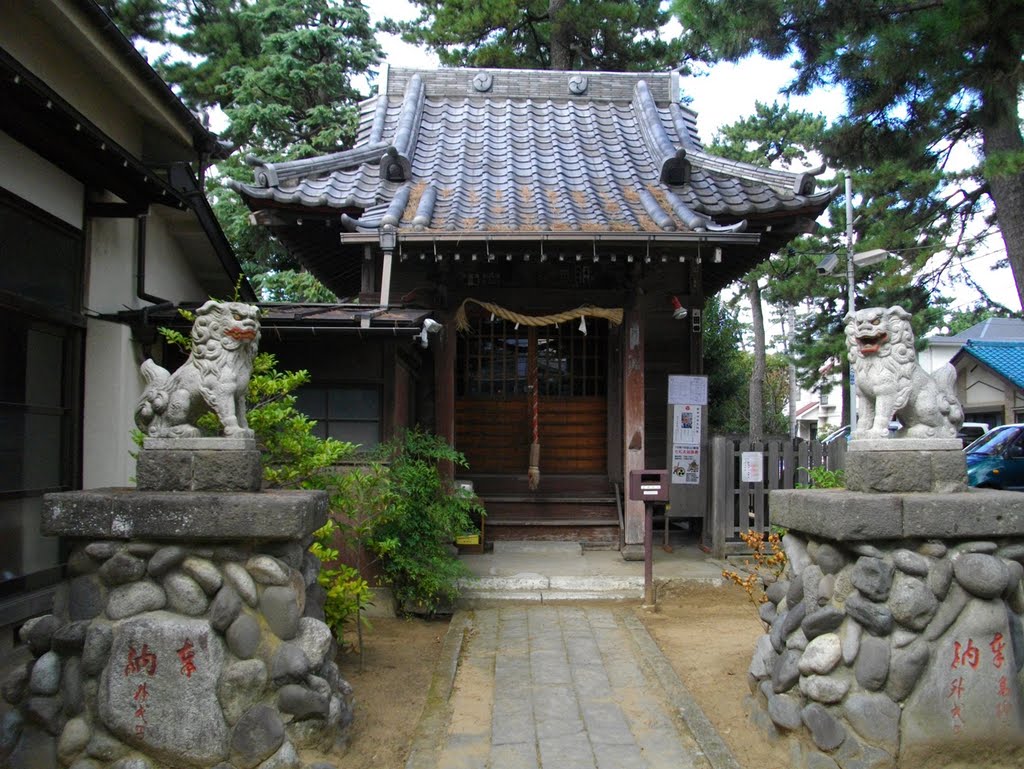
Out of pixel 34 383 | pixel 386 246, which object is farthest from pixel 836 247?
pixel 34 383

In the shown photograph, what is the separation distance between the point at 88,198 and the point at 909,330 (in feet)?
23.0

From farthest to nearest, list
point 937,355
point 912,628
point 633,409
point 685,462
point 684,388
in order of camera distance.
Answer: point 937,355, point 685,462, point 684,388, point 633,409, point 912,628

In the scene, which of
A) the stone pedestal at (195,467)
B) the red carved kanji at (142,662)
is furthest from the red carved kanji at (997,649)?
the red carved kanji at (142,662)

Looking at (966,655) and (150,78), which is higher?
(150,78)

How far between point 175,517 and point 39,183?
4.10 m

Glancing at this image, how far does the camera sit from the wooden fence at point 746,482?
384 inches

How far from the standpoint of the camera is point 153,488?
4.14m

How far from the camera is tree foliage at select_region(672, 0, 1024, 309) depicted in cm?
788

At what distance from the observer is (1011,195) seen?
9.09m

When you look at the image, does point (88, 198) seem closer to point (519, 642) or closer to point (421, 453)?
point (421, 453)

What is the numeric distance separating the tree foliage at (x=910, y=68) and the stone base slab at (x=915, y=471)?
514 centimetres

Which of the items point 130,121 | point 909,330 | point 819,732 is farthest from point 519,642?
point 130,121

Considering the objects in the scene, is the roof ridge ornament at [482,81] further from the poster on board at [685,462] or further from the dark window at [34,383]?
the dark window at [34,383]

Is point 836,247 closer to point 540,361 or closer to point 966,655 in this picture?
point 540,361
